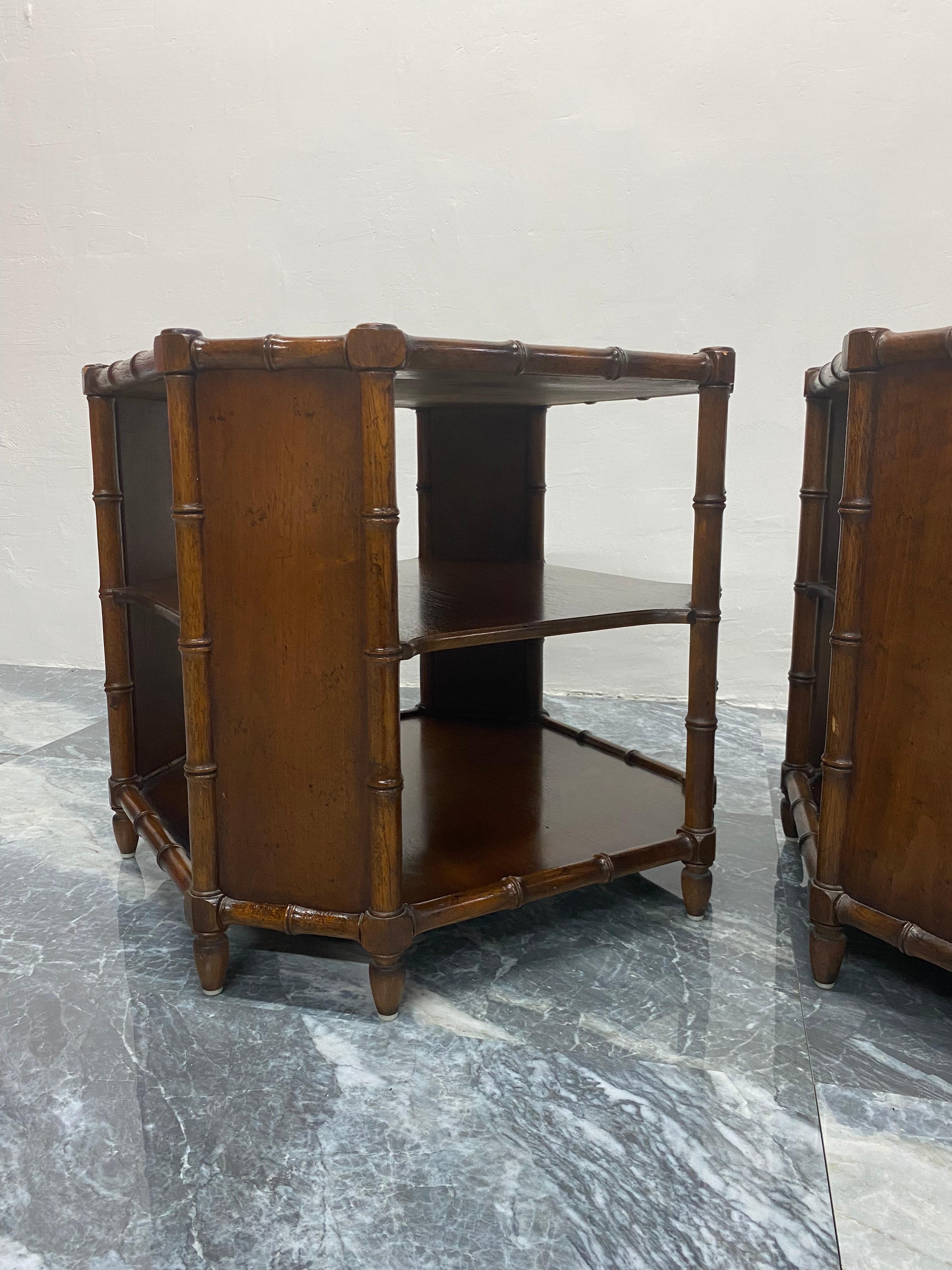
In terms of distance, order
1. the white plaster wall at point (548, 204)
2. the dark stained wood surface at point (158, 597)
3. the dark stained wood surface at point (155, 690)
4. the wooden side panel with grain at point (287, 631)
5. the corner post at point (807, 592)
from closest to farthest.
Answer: the wooden side panel with grain at point (287, 631), the dark stained wood surface at point (158, 597), the corner post at point (807, 592), the dark stained wood surface at point (155, 690), the white plaster wall at point (548, 204)

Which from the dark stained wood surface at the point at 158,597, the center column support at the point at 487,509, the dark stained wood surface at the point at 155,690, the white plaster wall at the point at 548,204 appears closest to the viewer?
the dark stained wood surface at the point at 158,597

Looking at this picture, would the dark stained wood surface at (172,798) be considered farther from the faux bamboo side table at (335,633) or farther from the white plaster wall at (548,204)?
the white plaster wall at (548,204)

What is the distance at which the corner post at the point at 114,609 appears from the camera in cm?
207

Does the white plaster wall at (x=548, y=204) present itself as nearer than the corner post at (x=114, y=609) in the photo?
No

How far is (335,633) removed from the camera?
5.06 ft

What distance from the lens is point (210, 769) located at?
1632mm

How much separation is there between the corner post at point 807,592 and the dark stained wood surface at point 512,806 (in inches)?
12.2

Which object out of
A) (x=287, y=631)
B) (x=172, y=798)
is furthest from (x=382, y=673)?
(x=172, y=798)

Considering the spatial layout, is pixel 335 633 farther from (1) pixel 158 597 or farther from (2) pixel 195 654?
(1) pixel 158 597

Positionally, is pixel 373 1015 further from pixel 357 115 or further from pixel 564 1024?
pixel 357 115

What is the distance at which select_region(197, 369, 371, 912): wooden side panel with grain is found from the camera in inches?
58.6

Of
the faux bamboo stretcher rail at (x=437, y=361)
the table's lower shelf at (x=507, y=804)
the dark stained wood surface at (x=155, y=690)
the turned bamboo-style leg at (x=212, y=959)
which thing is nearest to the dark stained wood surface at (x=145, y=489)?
the dark stained wood surface at (x=155, y=690)

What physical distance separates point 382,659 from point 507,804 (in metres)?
0.68

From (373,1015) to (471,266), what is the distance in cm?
256
